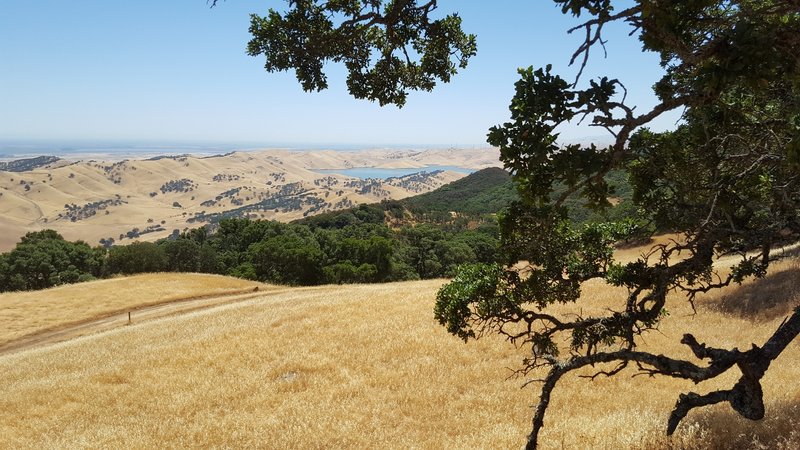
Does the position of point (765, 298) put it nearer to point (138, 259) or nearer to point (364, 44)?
→ point (364, 44)

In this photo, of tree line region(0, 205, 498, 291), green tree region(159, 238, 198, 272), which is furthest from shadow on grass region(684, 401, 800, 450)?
green tree region(159, 238, 198, 272)

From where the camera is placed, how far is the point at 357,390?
15977mm

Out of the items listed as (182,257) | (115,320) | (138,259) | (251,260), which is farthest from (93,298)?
(251,260)

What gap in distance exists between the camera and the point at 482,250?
99.9m

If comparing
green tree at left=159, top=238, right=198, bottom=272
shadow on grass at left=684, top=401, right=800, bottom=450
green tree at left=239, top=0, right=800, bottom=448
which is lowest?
green tree at left=159, top=238, right=198, bottom=272

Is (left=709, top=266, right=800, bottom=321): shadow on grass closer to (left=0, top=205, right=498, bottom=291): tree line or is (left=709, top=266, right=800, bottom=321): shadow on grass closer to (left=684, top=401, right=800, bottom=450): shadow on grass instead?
(left=684, top=401, right=800, bottom=450): shadow on grass

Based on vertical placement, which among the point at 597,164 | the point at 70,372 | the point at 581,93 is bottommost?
the point at 70,372

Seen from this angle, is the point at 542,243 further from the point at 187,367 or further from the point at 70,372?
the point at 70,372

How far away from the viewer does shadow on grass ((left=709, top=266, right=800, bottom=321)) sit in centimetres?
1976

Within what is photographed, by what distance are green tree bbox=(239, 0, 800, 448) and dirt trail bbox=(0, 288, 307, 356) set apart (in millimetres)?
35186

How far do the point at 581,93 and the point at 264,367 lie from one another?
59.9 feet

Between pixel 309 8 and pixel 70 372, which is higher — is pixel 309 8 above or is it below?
above

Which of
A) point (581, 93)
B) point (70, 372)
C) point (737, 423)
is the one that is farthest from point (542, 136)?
point (70, 372)

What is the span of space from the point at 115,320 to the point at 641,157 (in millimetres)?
42519
